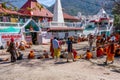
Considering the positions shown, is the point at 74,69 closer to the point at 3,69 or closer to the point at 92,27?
the point at 3,69

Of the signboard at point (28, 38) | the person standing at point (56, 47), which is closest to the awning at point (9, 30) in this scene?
the signboard at point (28, 38)

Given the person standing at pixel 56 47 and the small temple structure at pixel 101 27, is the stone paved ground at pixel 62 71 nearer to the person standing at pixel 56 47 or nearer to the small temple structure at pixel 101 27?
the person standing at pixel 56 47

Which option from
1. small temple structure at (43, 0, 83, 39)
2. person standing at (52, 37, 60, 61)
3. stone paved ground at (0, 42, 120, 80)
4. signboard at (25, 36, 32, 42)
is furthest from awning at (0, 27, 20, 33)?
stone paved ground at (0, 42, 120, 80)

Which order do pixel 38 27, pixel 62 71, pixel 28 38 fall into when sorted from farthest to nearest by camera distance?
pixel 38 27 → pixel 28 38 → pixel 62 71

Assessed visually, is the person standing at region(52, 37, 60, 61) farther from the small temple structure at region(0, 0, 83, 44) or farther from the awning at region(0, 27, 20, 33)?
the awning at region(0, 27, 20, 33)

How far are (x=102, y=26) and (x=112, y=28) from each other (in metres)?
2.32

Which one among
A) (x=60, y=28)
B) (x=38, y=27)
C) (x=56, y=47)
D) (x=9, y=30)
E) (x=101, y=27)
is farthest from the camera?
(x=101, y=27)

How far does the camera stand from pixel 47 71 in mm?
13164

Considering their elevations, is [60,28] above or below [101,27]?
below

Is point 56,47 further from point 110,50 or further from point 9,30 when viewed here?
point 9,30

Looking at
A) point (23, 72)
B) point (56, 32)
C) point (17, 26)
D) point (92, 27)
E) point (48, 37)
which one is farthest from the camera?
point (92, 27)

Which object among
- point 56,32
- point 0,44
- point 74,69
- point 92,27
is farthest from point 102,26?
point 74,69

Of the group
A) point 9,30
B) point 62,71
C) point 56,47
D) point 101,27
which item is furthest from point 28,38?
point 101,27

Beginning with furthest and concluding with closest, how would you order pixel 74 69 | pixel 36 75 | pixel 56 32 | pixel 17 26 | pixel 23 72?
1. pixel 56 32
2. pixel 17 26
3. pixel 74 69
4. pixel 23 72
5. pixel 36 75
